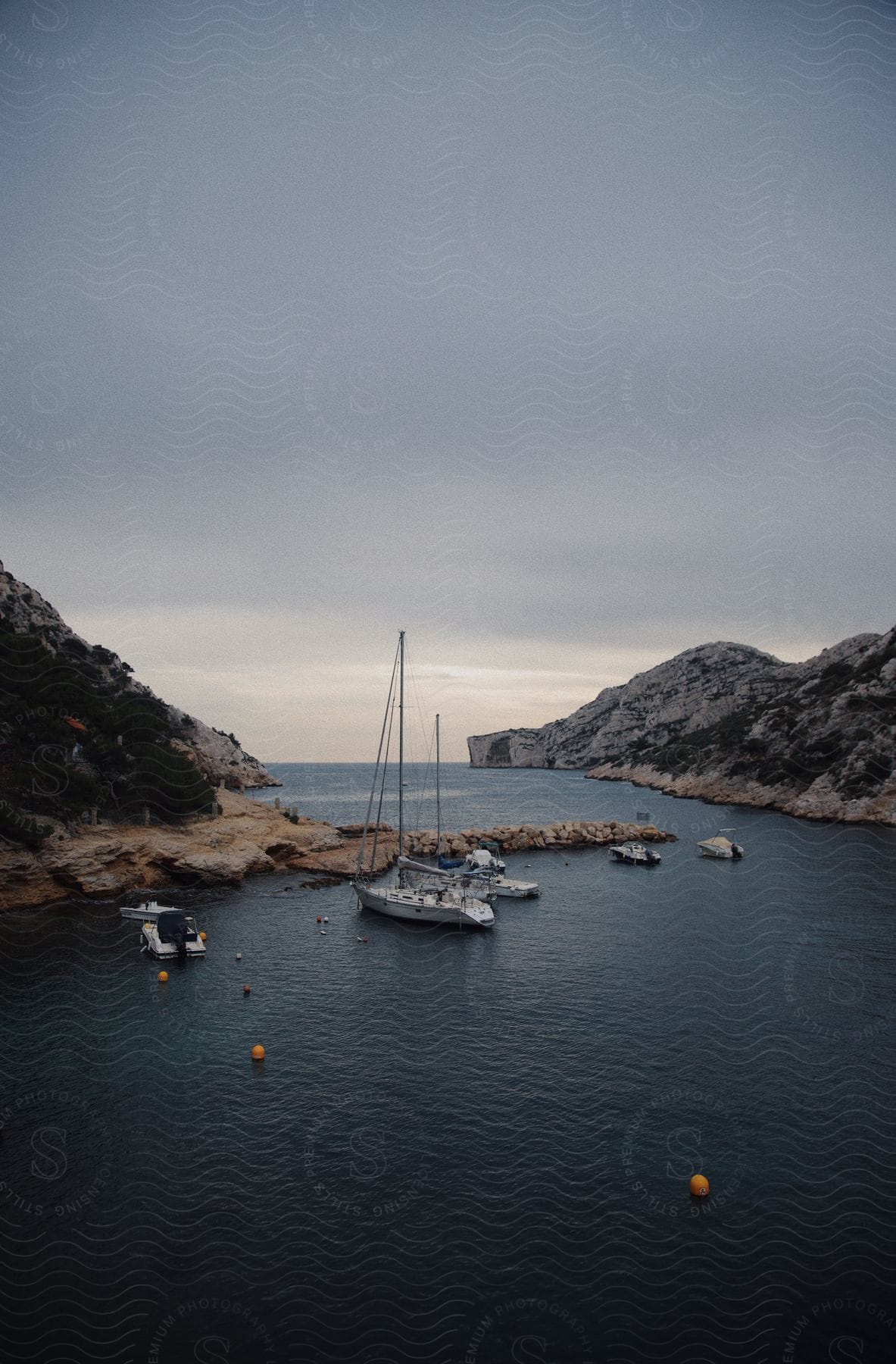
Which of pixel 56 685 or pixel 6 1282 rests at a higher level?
pixel 56 685

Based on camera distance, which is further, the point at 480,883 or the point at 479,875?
the point at 479,875

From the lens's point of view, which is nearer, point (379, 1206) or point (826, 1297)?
point (826, 1297)

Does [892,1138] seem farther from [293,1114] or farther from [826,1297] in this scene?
[293,1114]

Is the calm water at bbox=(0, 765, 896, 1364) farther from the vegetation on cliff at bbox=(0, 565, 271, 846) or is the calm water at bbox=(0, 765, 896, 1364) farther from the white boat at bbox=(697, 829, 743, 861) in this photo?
the white boat at bbox=(697, 829, 743, 861)

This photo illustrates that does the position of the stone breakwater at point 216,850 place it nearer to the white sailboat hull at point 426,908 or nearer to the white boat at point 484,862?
Result: the white boat at point 484,862

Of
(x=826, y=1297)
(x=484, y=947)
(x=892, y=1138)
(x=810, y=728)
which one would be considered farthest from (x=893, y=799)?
(x=826, y=1297)

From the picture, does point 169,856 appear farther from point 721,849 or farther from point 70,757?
point 721,849

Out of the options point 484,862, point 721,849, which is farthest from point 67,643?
point 721,849

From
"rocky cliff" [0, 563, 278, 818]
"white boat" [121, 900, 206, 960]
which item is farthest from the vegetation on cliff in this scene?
"white boat" [121, 900, 206, 960]
